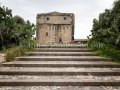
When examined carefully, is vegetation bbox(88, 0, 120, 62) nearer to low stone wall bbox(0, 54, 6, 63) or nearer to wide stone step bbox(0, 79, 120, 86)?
wide stone step bbox(0, 79, 120, 86)

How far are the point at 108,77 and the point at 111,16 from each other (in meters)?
5.64

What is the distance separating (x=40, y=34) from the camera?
2980 centimetres

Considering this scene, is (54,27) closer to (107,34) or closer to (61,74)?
(107,34)

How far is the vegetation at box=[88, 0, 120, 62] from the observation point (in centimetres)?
745

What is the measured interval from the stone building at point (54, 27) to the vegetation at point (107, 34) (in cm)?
1962

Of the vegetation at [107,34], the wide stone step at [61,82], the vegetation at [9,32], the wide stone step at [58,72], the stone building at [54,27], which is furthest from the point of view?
the stone building at [54,27]

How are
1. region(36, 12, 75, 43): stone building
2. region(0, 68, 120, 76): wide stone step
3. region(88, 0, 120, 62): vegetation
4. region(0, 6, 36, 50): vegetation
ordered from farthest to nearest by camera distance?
1. region(36, 12, 75, 43): stone building
2. region(0, 6, 36, 50): vegetation
3. region(88, 0, 120, 62): vegetation
4. region(0, 68, 120, 76): wide stone step

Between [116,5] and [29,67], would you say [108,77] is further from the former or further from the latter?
[116,5]

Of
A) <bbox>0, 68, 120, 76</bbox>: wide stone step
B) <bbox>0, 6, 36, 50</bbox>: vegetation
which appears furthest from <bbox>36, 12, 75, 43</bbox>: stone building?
<bbox>0, 68, 120, 76</bbox>: wide stone step

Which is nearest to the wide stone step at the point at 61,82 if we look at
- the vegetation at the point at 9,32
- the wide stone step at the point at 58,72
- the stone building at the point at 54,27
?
the wide stone step at the point at 58,72

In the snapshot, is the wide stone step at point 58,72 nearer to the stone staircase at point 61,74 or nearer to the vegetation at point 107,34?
the stone staircase at point 61,74

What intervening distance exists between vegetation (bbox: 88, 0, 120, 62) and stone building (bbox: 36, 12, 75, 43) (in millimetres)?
19618

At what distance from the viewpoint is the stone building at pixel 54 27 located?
29.3 m

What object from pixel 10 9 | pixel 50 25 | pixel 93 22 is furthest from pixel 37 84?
pixel 50 25
